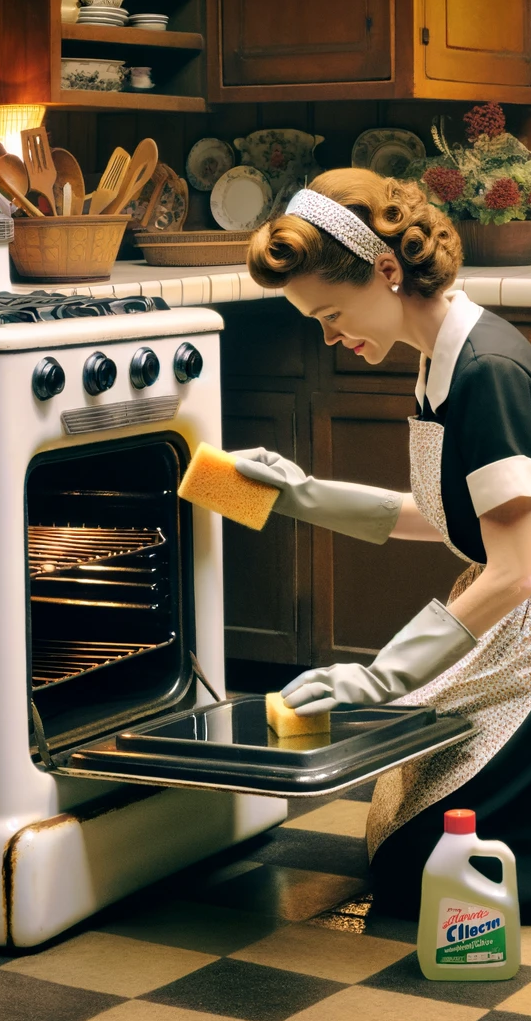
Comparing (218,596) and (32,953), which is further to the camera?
(218,596)

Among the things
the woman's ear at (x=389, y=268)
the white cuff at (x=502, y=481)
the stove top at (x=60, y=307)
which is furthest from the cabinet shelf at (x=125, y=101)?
the white cuff at (x=502, y=481)

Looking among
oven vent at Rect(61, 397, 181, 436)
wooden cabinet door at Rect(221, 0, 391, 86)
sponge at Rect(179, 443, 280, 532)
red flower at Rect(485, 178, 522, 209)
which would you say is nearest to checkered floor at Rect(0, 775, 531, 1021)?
sponge at Rect(179, 443, 280, 532)

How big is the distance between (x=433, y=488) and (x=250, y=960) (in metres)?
0.76

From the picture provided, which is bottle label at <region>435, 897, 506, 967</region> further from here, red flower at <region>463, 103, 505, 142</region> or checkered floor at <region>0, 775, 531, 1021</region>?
red flower at <region>463, 103, 505, 142</region>

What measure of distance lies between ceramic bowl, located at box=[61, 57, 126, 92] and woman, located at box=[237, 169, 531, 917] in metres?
1.60

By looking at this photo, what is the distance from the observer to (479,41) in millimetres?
3770

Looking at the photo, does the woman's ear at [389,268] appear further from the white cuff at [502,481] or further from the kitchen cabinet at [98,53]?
the kitchen cabinet at [98,53]

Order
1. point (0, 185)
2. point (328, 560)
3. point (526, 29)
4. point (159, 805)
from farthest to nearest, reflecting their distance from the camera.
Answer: point (526, 29)
point (328, 560)
point (0, 185)
point (159, 805)

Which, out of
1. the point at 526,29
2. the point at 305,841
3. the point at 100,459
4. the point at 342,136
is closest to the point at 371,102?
the point at 342,136

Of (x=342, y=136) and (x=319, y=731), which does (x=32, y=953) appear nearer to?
(x=319, y=731)

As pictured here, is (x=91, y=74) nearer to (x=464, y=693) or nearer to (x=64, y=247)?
(x=64, y=247)

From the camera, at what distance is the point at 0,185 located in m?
3.03

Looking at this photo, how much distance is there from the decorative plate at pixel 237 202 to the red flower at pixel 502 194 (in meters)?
0.68

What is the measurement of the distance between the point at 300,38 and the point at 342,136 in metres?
0.38
